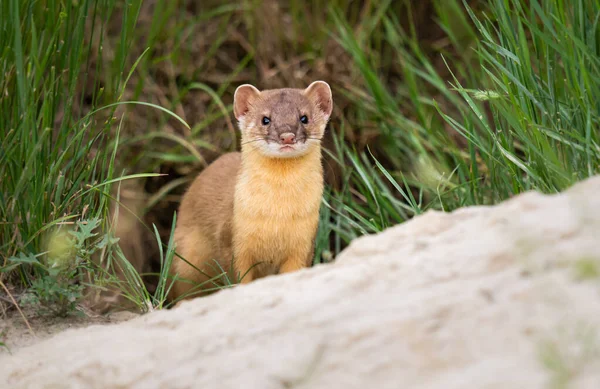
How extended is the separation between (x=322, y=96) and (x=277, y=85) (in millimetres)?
2034

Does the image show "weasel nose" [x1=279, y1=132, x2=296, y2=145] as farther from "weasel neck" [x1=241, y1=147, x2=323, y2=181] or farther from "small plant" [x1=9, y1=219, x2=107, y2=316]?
"small plant" [x1=9, y1=219, x2=107, y2=316]

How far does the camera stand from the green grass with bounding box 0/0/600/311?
3.42 metres

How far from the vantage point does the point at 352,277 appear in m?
2.33

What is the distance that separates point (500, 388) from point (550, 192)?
1748 mm

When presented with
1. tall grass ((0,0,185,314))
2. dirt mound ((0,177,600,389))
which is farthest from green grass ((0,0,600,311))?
dirt mound ((0,177,600,389))

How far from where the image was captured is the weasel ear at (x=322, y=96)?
14.8 feet

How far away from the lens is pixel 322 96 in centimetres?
454

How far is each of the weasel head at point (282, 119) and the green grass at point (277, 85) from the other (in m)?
0.35

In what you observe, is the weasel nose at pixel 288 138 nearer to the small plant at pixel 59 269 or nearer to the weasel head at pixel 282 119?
the weasel head at pixel 282 119

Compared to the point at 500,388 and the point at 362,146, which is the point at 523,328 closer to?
the point at 500,388

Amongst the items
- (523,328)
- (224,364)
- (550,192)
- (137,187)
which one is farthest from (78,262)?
(137,187)

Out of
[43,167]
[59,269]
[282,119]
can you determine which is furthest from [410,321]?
[282,119]

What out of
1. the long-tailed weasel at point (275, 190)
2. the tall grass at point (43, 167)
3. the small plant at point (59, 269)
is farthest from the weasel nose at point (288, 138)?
the small plant at point (59, 269)

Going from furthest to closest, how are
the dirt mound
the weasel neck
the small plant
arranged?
the weasel neck
the small plant
the dirt mound
